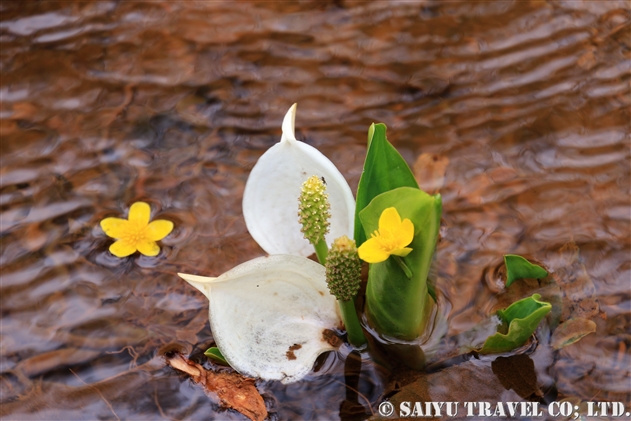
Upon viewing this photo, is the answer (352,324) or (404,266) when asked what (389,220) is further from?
(352,324)

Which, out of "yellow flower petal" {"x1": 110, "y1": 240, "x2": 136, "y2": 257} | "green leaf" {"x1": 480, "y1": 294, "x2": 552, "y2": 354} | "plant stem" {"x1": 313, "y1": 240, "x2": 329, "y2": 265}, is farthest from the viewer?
"yellow flower petal" {"x1": 110, "y1": 240, "x2": 136, "y2": 257}

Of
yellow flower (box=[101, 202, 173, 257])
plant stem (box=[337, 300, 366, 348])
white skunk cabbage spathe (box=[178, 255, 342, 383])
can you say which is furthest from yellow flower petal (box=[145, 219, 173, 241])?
plant stem (box=[337, 300, 366, 348])

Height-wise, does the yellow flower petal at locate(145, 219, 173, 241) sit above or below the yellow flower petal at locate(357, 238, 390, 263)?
below

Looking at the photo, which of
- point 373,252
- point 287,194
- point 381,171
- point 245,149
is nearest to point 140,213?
point 245,149

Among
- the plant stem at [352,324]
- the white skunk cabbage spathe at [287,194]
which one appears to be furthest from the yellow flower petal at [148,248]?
the plant stem at [352,324]

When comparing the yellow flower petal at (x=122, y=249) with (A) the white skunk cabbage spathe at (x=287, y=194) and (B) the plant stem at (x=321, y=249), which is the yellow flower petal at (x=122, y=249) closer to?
(A) the white skunk cabbage spathe at (x=287, y=194)

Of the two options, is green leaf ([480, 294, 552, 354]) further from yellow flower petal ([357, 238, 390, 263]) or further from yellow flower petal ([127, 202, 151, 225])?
yellow flower petal ([127, 202, 151, 225])

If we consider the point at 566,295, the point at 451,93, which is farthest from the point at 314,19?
the point at 566,295
